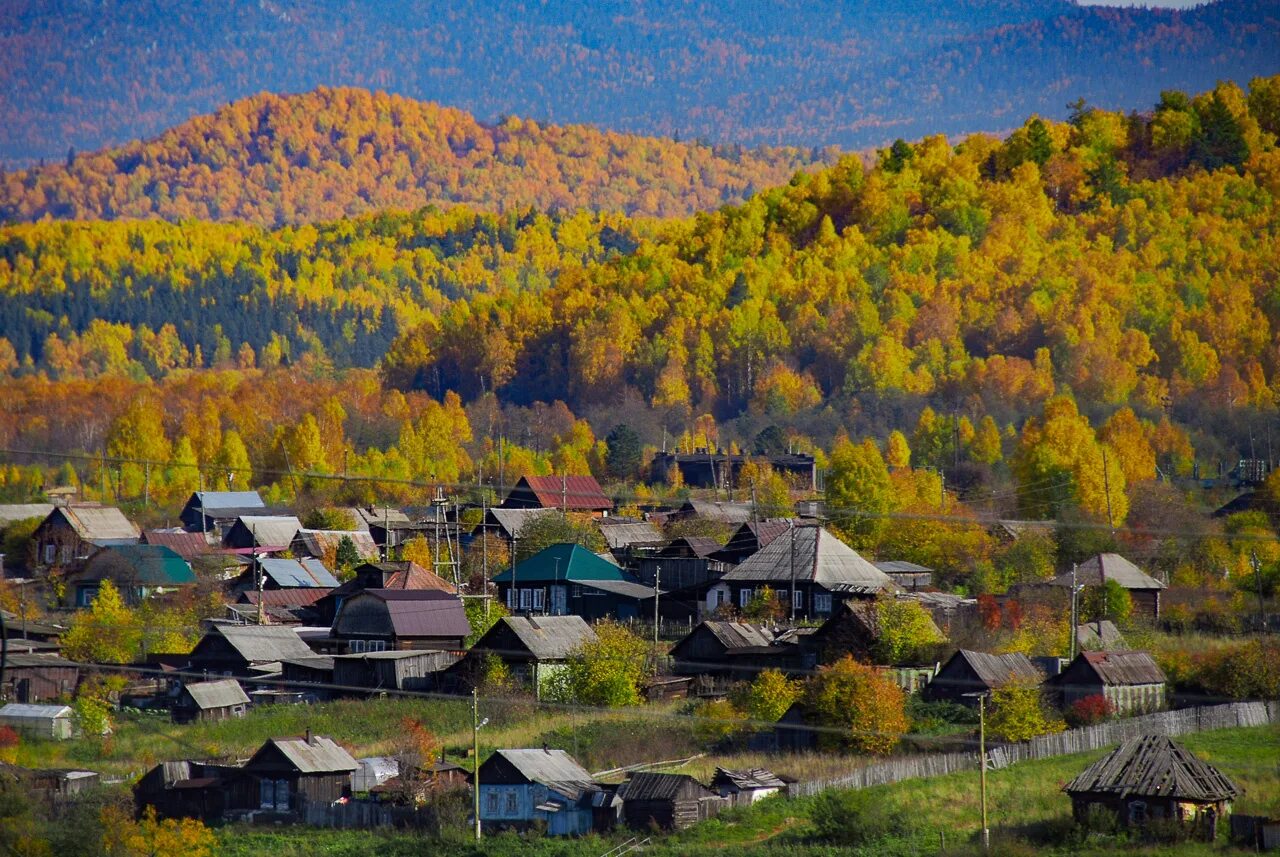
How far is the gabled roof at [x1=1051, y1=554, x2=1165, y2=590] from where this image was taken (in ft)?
192

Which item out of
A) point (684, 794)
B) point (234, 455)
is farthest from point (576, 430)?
point (684, 794)

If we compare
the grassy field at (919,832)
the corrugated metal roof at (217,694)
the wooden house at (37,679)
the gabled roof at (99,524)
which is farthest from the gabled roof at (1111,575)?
the gabled roof at (99,524)

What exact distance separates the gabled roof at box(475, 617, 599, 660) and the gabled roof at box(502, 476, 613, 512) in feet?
90.0

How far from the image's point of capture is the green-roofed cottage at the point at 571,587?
5938 centimetres

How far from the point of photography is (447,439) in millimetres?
125375

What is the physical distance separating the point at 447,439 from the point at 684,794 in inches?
3448

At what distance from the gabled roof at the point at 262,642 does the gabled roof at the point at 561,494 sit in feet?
81.2

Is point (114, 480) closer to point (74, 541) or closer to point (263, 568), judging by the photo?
point (74, 541)

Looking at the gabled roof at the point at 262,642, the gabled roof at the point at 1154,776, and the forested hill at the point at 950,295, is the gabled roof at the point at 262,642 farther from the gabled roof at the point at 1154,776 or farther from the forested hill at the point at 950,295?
the forested hill at the point at 950,295

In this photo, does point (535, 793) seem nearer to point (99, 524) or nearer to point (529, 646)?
point (529, 646)

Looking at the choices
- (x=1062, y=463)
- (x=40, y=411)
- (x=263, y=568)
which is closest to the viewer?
(x=263, y=568)

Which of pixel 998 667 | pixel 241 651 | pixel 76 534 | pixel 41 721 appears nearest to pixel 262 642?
pixel 241 651

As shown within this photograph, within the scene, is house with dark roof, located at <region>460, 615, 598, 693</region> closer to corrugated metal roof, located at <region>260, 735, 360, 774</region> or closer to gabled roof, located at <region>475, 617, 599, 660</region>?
gabled roof, located at <region>475, 617, 599, 660</region>

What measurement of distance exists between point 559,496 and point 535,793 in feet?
138
